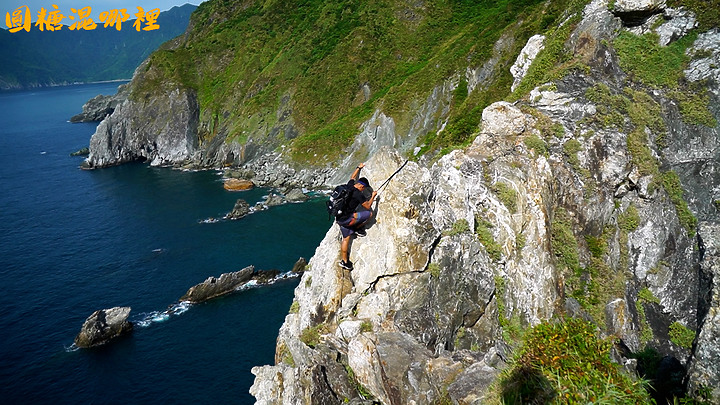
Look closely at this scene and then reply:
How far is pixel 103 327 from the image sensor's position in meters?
47.4

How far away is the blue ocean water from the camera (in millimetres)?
41656

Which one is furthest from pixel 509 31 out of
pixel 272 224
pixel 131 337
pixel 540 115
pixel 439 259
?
pixel 131 337

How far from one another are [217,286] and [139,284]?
11548mm

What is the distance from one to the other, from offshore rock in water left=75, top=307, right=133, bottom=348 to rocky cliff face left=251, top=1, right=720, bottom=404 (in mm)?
31426

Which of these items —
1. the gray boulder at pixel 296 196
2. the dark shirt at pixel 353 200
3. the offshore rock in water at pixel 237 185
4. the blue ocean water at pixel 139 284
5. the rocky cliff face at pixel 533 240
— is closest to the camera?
the rocky cliff face at pixel 533 240

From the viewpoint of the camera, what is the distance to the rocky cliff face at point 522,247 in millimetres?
20047

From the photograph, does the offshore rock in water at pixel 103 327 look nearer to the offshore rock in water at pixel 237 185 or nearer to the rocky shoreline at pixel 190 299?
the rocky shoreline at pixel 190 299

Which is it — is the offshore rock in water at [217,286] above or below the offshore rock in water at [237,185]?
below

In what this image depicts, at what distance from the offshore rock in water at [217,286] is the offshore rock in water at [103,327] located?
691cm

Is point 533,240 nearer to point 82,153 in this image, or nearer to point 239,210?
point 239,210

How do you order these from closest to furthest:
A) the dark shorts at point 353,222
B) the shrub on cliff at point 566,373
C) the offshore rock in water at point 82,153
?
1. the shrub on cliff at point 566,373
2. the dark shorts at point 353,222
3. the offshore rock in water at point 82,153

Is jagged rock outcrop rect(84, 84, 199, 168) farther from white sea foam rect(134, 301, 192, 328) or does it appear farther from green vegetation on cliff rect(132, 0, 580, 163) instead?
white sea foam rect(134, 301, 192, 328)

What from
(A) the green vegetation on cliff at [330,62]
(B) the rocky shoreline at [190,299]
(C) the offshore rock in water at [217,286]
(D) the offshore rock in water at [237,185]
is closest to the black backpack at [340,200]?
(B) the rocky shoreline at [190,299]

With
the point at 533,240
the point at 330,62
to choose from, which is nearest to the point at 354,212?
the point at 533,240
